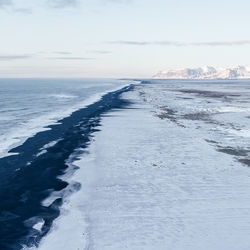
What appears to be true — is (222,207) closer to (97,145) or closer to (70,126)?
(97,145)

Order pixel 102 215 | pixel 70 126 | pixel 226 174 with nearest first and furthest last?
pixel 102 215 < pixel 226 174 < pixel 70 126

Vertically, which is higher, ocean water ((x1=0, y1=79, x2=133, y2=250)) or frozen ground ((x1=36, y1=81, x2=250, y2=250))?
ocean water ((x1=0, y1=79, x2=133, y2=250))

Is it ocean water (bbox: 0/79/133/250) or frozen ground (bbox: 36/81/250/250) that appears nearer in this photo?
frozen ground (bbox: 36/81/250/250)

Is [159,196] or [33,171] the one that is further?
[33,171]

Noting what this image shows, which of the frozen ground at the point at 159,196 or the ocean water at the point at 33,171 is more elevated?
the ocean water at the point at 33,171

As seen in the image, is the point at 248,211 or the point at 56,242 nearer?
the point at 56,242

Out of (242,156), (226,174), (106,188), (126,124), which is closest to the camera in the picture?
(106,188)

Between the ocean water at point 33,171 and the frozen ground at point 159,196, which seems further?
the ocean water at point 33,171

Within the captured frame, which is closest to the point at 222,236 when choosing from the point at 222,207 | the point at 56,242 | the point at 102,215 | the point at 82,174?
the point at 222,207
